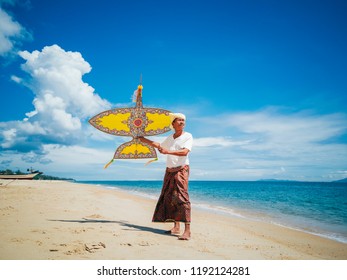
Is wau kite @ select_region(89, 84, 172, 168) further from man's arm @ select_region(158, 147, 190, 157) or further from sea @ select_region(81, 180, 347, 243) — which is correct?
sea @ select_region(81, 180, 347, 243)

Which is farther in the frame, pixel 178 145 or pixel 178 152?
pixel 178 145

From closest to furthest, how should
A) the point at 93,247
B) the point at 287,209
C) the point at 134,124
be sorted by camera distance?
the point at 93,247 < the point at 134,124 < the point at 287,209

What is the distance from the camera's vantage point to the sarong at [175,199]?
167 inches

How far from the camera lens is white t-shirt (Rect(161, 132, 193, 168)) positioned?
4.24m

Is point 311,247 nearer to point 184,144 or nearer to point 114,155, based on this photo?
point 184,144

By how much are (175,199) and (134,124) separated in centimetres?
165

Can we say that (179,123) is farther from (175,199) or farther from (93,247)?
(93,247)

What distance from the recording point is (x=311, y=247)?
497 centimetres

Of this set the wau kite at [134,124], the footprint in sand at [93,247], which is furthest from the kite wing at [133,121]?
the footprint in sand at [93,247]

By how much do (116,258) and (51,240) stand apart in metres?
1.24

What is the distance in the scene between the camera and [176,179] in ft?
14.2

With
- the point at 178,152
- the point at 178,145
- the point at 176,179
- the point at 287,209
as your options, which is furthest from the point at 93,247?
the point at 287,209

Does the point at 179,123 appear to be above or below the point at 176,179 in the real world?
above
